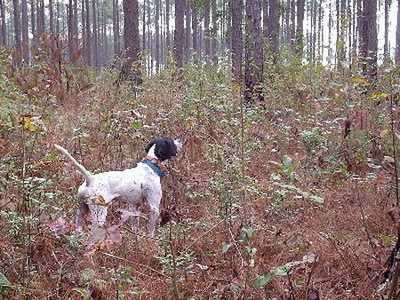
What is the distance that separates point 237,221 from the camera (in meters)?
4.12

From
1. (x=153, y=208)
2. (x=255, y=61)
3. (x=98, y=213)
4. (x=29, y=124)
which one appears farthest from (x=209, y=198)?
(x=255, y=61)

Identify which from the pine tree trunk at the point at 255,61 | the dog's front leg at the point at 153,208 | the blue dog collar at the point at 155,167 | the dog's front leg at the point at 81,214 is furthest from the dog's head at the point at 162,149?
the pine tree trunk at the point at 255,61

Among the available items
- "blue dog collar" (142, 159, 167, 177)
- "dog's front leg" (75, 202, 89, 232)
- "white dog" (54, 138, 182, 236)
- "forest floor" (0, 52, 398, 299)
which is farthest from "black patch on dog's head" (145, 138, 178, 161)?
"dog's front leg" (75, 202, 89, 232)

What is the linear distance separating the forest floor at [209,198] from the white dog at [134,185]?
172 millimetres

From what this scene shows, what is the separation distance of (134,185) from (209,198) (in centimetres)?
73

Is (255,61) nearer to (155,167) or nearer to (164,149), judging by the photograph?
(164,149)

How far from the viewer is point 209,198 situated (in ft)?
16.1

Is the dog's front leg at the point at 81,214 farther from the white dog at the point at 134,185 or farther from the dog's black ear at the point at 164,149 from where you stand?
the dog's black ear at the point at 164,149

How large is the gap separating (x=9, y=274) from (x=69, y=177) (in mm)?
2121

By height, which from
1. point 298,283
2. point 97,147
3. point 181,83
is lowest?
point 298,283

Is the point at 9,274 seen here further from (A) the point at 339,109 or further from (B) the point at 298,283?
(A) the point at 339,109

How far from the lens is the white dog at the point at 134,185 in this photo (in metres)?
4.15

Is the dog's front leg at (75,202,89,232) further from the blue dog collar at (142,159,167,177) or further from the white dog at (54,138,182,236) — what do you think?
the blue dog collar at (142,159,167,177)

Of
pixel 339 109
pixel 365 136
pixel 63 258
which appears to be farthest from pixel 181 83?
pixel 63 258
